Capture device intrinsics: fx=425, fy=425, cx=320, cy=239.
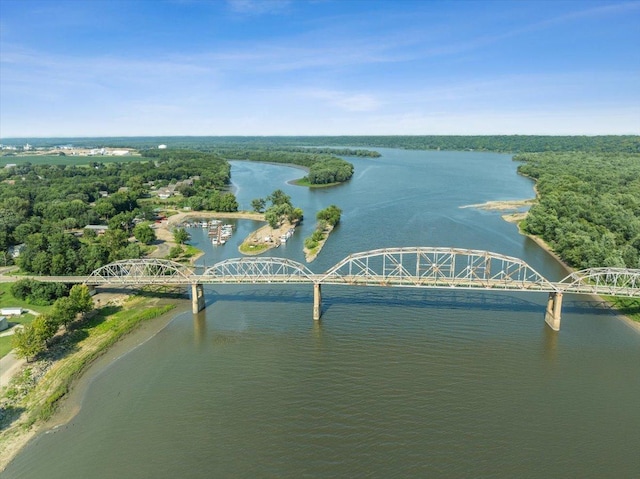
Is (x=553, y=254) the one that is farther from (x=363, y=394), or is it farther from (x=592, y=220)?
(x=363, y=394)

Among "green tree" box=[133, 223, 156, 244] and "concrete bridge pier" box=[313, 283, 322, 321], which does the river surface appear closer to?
"concrete bridge pier" box=[313, 283, 322, 321]

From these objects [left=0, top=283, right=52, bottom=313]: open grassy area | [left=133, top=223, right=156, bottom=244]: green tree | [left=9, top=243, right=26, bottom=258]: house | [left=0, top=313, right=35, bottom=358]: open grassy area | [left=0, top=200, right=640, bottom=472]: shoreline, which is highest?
[left=133, top=223, right=156, bottom=244]: green tree

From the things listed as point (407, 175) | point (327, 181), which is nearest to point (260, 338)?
point (327, 181)

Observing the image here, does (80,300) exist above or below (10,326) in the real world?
above

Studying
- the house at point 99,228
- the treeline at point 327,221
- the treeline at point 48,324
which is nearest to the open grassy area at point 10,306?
the treeline at point 48,324

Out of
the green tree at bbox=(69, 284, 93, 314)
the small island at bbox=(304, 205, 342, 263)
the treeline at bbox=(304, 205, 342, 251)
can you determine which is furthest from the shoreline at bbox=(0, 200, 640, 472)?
the treeline at bbox=(304, 205, 342, 251)

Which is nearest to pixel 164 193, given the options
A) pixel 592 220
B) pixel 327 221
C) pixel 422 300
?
pixel 327 221
